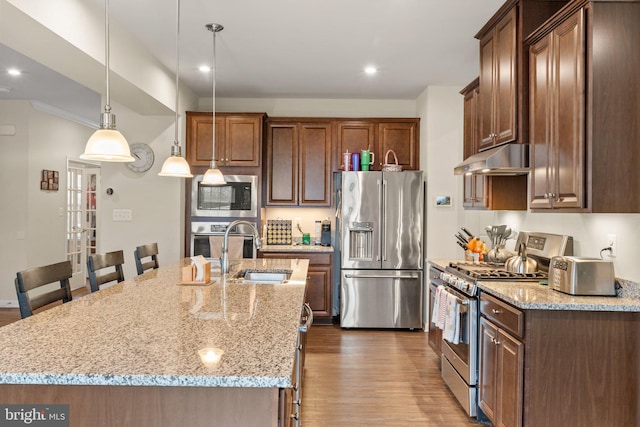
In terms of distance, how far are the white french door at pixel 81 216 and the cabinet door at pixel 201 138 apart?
2768mm

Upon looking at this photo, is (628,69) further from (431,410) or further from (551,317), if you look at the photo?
(431,410)

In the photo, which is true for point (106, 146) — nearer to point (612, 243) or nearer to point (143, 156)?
point (612, 243)

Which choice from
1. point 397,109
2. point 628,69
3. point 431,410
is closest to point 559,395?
point 431,410

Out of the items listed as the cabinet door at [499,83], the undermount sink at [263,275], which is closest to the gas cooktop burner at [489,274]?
the cabinet door at [499,83]

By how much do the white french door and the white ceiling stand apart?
2.06m

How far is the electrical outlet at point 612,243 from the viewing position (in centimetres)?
258

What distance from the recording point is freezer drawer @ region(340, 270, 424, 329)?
16.5 ft

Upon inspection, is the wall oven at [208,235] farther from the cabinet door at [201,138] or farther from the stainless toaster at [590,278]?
the stainless toaster at [590,278]

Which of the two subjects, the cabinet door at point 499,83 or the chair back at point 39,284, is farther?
the cabinet door at point 499,83

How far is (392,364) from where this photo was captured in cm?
395

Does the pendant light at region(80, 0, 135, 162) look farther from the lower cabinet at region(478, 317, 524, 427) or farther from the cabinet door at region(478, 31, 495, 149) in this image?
the cabinet door at region(478, 31, 495, 149)

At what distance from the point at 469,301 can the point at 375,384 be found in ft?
3.45

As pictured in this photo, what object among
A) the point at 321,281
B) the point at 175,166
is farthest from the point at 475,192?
the point at 175,166

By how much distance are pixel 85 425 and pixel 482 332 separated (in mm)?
2240
